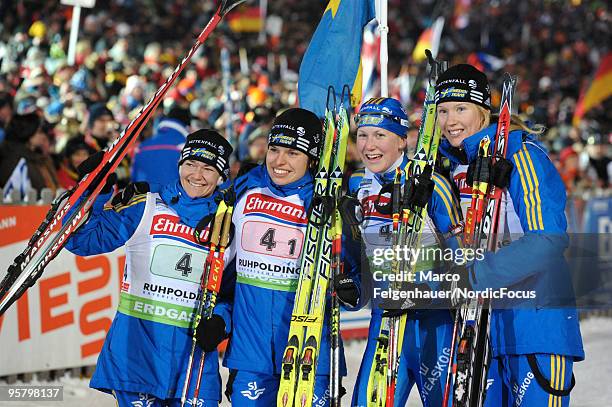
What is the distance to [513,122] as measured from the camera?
17.6ft

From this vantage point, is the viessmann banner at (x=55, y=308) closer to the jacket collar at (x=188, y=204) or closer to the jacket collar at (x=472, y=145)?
the jacket collar at (x=188, y=204)

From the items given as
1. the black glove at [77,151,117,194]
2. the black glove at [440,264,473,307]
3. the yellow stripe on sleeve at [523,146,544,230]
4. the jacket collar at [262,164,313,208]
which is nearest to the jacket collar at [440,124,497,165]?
the yellow stripe on sleeve at [523,146,544,230]

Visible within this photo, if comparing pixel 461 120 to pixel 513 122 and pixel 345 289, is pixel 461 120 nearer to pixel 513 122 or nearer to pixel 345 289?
pixel 513 122

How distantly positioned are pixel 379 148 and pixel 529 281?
3.56 ft

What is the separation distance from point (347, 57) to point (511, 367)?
10.3ft

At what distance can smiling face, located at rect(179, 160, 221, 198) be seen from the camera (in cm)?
558

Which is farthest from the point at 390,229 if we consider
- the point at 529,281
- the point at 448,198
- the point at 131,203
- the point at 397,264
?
the point at 131,203

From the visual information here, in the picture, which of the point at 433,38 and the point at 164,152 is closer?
the point at 164,152


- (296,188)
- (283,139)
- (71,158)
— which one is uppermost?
(71,158)

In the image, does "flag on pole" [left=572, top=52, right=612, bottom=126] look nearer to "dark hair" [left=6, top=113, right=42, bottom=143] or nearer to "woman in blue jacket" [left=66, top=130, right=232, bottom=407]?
"dark hair" [left=6, top=113, right=42, bottom=143]

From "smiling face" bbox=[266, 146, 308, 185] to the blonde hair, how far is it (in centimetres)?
94

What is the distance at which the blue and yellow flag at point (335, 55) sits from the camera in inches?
298

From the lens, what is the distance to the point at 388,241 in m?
5.46

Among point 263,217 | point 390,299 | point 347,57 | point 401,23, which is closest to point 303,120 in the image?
point 263,217
